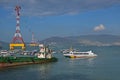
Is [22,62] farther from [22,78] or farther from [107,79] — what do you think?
[107,79]

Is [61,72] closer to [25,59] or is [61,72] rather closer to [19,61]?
[19,61]

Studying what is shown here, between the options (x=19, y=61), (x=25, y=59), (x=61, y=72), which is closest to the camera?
(x=61, y=72)

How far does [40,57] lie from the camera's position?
137 ft

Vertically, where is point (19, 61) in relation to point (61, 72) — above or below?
above

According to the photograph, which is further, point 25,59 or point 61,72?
point 25,59

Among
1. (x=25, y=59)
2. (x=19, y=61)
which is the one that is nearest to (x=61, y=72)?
(x=19, y=61)

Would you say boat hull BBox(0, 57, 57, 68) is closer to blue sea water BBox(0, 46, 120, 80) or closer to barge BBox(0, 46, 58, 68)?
barge BBox(0, 46, 58, 68)

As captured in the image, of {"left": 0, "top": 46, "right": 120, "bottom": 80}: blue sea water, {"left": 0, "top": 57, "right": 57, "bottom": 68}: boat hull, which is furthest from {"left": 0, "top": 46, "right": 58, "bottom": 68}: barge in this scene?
{"left": 0, "top": 46, "right": 120, "bottom": 80}: blue sea water

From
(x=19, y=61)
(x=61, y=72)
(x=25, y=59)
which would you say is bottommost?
(x=61, y=72)

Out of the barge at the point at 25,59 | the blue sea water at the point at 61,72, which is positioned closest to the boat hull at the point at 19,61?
the barge at the point at 25,59

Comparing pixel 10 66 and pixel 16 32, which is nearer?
pixel 10 66

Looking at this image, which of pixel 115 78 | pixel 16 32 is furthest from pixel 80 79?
pixel 16 32

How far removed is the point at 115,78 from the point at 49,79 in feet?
20.1

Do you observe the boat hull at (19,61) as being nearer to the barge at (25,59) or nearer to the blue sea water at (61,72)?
the barge at (25,59)
